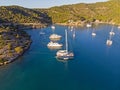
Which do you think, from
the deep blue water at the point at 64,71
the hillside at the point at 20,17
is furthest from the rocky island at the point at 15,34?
the deep blue water at the point at 64,71

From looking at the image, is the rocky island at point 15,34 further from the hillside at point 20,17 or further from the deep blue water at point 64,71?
the deep blue water at point 64,71

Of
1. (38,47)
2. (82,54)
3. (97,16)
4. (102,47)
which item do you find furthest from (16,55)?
(97,16)

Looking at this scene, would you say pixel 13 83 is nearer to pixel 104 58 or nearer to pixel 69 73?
pixel 69 73

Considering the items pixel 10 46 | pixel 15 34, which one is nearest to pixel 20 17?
pixel 15 34

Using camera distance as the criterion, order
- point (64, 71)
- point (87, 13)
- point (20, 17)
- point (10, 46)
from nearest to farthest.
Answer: point (64, 71) < point (10, 46) < point (20, 17) < point (87, 13)

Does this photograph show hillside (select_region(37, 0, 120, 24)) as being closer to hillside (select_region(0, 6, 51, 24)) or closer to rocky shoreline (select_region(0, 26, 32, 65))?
hillside (select_region(0, 6, 51, 24))

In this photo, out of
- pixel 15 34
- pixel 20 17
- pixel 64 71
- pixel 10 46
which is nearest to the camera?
pixel 64 71

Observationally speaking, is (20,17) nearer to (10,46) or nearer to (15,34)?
(15,34)

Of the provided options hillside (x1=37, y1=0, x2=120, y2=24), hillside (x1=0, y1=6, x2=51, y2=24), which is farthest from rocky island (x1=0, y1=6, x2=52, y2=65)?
hillside (x1=37, y1=0, x2=120, y2=24)
